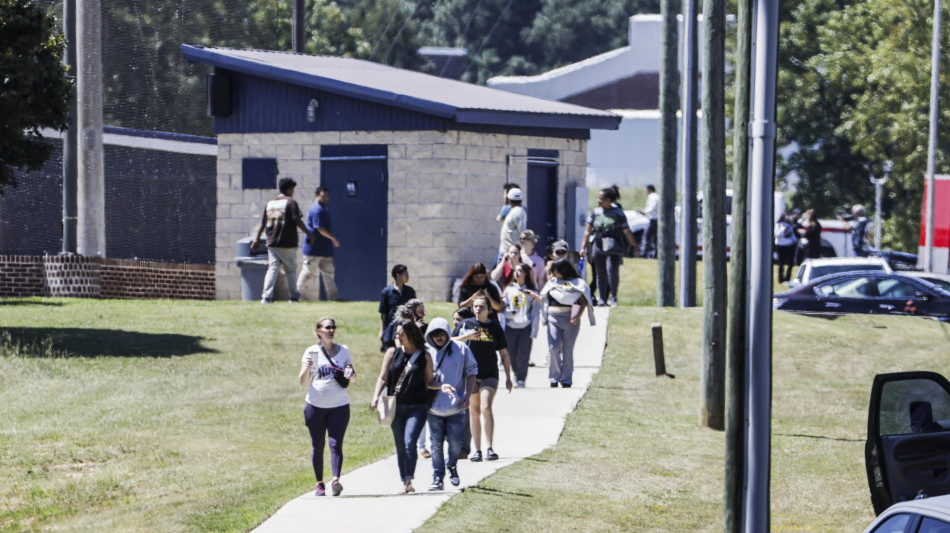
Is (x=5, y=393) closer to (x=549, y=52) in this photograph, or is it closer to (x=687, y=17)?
(x=687, y=17)

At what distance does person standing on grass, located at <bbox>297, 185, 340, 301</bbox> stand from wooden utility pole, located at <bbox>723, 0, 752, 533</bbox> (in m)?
14.0

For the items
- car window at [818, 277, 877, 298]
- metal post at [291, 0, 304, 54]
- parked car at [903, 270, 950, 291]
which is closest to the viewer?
car window at [818, 277, 877, 298]

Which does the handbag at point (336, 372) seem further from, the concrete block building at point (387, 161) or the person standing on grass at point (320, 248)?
the concrete block building at point (387, 161)

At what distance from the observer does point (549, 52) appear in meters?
89.9

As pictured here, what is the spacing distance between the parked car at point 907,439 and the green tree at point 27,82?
15769 mm

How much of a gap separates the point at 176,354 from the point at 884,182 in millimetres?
35178

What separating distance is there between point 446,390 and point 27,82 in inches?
435

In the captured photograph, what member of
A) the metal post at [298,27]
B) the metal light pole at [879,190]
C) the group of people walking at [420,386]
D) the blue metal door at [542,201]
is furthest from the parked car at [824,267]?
the metal light pole at [879,190]

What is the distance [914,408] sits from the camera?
9836mm

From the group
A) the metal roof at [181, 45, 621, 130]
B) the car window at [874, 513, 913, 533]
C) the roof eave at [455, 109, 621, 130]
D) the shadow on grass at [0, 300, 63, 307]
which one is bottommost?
the shadow on grass at [0, 300, 63, 307]

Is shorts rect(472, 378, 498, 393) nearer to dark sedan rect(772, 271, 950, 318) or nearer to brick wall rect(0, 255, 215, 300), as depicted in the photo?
dark sedan rect(772, 271, 950, 318)

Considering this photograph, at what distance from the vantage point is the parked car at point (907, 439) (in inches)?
379

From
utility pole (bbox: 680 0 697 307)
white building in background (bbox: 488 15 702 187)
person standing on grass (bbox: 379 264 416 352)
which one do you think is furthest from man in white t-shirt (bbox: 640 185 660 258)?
white building in background (bbox: 488 15 702 187)

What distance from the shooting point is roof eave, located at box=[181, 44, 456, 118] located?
26.5m
